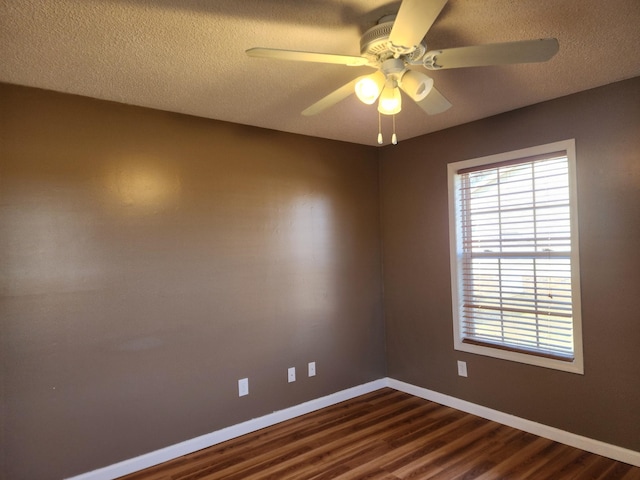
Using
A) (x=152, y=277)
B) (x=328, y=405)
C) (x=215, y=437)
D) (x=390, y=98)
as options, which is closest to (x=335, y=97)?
(x=390, y=98)

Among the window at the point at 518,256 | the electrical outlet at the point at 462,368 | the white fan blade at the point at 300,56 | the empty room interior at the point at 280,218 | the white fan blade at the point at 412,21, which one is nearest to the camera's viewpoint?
the white fan blade at the point at 412,21

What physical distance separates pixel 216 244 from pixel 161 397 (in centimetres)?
111

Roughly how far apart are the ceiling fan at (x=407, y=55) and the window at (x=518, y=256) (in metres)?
1.44

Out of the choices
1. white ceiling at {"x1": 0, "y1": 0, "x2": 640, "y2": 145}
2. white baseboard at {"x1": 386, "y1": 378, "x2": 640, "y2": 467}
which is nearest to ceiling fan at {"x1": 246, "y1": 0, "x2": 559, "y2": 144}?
white ceiling at {"x1": 0, "y1": 0, "x2": 640, "y2": 145}

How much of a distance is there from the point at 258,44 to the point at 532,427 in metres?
3.10

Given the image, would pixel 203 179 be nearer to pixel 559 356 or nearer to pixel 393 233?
pixel 393 233

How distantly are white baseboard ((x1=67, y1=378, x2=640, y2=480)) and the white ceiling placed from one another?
7.59 ft

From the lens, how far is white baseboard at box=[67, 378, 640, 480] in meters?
2.54

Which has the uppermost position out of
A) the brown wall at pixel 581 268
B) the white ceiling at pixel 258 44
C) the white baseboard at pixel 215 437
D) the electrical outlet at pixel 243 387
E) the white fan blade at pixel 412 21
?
the white ceiling at pixel 258 44

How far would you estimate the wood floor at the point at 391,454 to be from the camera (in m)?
2.51

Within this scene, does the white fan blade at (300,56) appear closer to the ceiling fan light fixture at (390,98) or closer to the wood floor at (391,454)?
the ceiling fan light fixture at (390,98)

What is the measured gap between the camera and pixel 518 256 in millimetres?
3064

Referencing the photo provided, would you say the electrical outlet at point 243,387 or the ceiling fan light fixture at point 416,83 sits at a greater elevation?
the ceiling fan light fixture at point 416,83

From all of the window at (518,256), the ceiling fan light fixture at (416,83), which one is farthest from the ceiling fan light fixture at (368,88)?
the window at (518,256)
